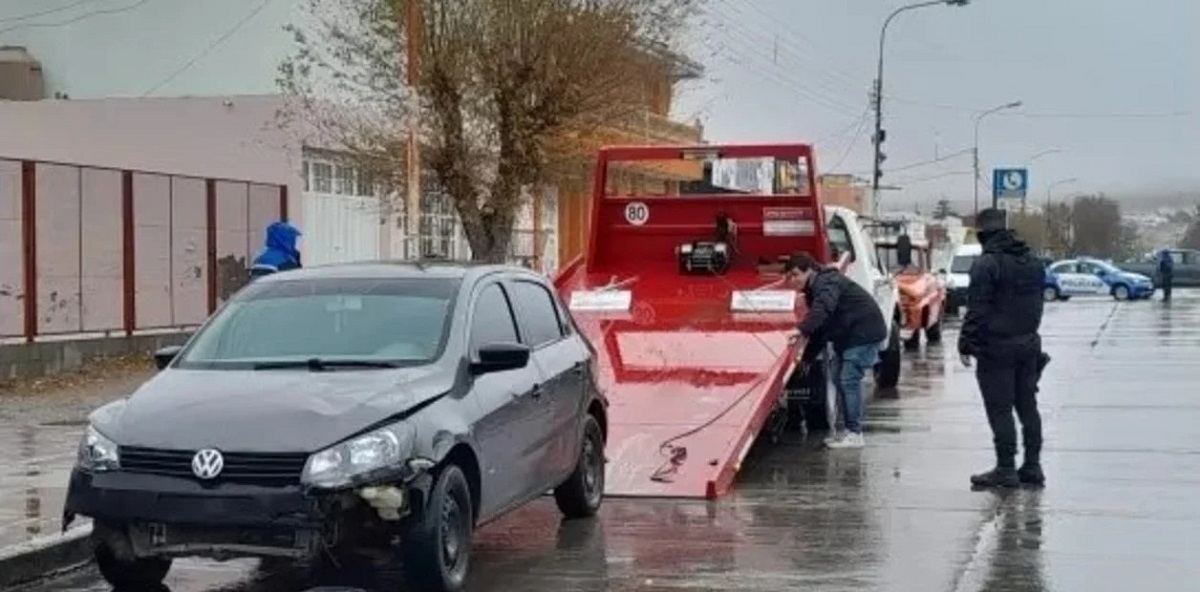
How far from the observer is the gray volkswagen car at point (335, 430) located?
7.09m

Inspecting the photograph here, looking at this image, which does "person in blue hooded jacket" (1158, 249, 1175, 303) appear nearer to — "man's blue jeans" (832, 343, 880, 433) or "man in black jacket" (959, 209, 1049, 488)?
"man's blue jeans" (832, 343, 880, 433)

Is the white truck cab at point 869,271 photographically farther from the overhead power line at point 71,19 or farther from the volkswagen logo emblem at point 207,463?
the overhead power line at point 71,19

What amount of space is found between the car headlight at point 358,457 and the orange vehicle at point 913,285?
46.0 ft

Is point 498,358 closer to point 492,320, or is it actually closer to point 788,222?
point 492,320

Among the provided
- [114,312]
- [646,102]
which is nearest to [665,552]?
[114,312]

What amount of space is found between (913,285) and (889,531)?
50.1 feet

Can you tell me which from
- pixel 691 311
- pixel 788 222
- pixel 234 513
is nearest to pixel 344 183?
pixel 788 222

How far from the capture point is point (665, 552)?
29.9 ft

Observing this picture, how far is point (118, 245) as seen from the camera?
20703mm

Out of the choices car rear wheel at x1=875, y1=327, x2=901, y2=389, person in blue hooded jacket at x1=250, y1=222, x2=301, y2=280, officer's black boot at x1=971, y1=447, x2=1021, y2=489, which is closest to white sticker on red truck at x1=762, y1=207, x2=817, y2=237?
car rear wheel at x1=875, y1=327, x2=901, y2=389

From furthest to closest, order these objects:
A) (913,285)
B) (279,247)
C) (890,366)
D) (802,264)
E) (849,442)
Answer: (913,285)
(890,366)
(849,442)
(802,264)
(279,247)

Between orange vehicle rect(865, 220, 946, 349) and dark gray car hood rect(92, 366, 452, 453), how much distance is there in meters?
13.7

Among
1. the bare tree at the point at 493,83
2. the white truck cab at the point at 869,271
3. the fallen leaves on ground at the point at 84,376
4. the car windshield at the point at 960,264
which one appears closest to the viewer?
the white truck cab at the point at 869,271

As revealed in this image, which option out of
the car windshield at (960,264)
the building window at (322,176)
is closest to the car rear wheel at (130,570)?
the building window at (322,176)
